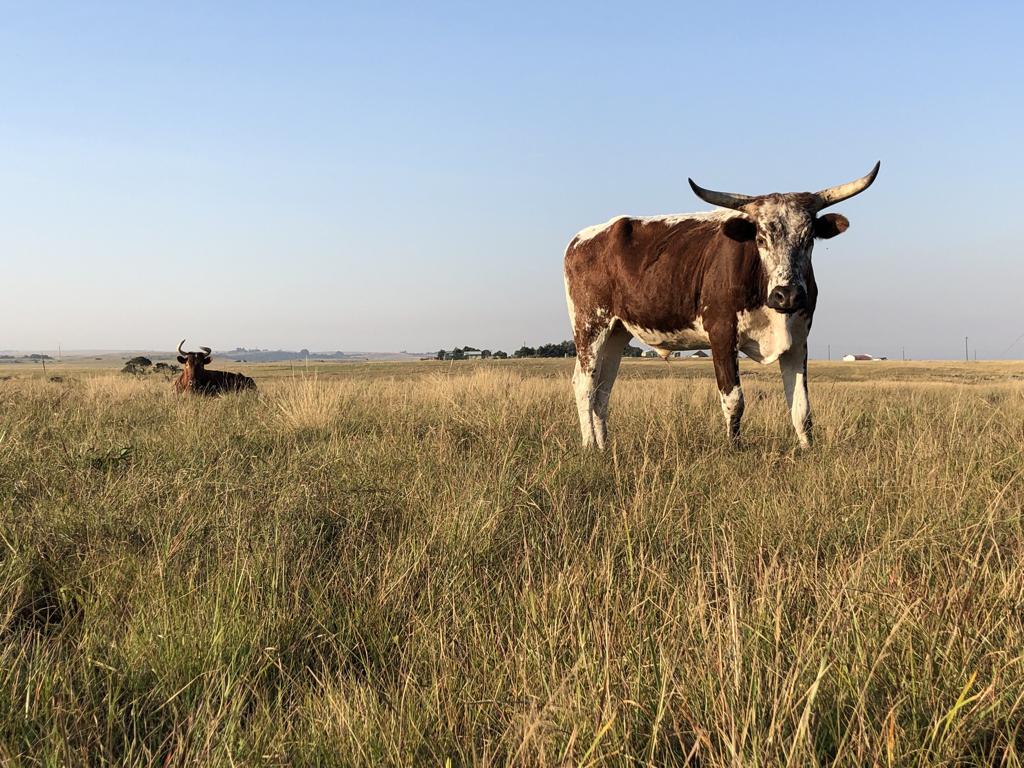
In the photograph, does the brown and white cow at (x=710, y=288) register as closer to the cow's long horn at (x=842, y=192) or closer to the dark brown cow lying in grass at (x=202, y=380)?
the cow's long horn at (x=842, y=192)

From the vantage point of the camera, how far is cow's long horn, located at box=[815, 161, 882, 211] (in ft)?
20.8

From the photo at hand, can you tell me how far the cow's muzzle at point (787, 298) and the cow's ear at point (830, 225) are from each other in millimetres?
1019

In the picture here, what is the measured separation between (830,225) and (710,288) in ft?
3.97

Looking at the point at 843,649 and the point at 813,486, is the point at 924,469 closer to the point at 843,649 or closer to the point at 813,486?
the point at 813,486

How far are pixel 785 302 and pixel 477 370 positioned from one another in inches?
297

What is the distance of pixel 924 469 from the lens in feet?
15.0

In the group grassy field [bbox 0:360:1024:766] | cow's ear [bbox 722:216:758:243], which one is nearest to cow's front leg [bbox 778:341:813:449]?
grassy field [bbox 0:360:1024:766]

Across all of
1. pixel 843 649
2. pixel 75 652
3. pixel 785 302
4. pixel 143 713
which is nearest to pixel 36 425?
pixel 75 652

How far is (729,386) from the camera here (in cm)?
668

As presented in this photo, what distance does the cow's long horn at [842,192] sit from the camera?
635 cm

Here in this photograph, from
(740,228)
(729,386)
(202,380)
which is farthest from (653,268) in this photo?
(202,380)

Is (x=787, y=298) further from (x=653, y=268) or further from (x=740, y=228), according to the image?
(x=653, y=268)

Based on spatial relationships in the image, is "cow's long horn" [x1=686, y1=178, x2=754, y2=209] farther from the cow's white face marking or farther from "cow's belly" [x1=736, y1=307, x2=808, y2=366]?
"cow's belly" [x1=736, y1=307, x2=808, y2=366]

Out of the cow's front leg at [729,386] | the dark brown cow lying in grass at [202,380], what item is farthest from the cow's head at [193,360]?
the cow's front leg at [729,386]
